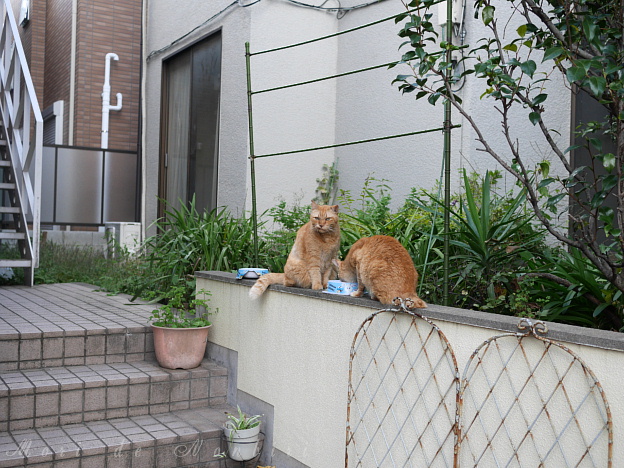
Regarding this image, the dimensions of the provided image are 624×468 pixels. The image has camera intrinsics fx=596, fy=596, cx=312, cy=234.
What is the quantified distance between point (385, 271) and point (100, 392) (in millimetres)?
1751

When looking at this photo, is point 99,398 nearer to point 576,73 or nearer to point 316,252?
point 316,252

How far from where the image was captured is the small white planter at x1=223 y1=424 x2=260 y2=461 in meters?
2.97

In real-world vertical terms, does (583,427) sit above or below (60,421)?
above

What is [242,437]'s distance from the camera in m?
2.97

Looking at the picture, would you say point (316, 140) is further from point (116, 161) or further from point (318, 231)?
point (116, 161)

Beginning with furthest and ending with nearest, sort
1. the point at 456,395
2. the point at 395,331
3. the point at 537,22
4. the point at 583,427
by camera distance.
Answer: the point at 537,22 < the point at 395,331 < the point at 456,395 < the point at 583,427

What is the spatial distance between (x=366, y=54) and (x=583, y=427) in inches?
171

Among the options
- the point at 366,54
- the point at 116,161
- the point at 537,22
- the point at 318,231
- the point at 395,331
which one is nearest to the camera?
the point at 395,331

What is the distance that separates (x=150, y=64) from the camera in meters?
7.48

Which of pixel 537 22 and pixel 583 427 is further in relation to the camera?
pixel 537 22

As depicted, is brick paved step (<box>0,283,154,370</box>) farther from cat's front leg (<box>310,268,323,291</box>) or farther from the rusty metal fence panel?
the rusty metal fence panel

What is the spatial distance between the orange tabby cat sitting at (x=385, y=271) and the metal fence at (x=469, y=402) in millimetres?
74

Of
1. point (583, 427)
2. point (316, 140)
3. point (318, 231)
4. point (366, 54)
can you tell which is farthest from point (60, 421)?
point (366, 54)

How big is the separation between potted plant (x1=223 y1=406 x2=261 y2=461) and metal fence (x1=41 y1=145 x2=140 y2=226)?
5.57 meters
